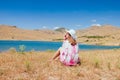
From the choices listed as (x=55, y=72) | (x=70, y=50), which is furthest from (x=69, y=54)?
(x=55, y=72)

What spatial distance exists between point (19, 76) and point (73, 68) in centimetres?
283

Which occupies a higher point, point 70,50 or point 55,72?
point 70,50

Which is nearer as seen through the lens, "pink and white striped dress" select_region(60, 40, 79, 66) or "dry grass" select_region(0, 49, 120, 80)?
"dry grass" select_region(0, 49, 120, 80)

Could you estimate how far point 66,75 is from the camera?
9516 millimetres

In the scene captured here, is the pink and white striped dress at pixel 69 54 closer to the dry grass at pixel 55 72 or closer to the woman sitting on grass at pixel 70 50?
the woman sitting on grass at pixel 70 50

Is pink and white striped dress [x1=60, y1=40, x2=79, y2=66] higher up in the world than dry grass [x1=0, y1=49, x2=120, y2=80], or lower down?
higher up

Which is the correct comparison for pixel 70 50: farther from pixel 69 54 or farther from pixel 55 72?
pixel 55 72

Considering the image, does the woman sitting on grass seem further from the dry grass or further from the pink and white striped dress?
the dry grass

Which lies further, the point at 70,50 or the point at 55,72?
the point at 70,50

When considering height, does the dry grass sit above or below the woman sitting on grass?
below

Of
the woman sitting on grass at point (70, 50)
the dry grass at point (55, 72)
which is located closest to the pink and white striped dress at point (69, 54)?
the woman sitting on grass at point (70, 50)

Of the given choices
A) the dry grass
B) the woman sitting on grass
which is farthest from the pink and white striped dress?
the dry grass

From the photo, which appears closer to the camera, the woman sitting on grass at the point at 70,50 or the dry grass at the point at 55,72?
the dry grass at the point at 55,72

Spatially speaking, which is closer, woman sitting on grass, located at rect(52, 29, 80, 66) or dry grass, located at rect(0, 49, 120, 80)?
dry grass, located at rect(0, 49, 120, 80)
